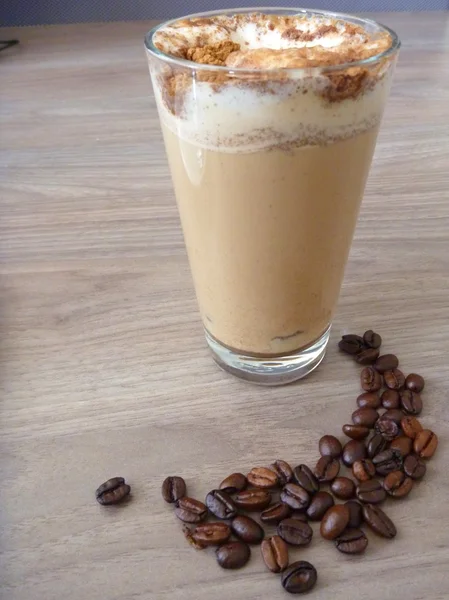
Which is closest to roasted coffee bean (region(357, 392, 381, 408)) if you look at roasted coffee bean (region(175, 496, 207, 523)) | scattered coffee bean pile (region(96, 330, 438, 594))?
scattered coffee bean pile (region(96, 330, 438, 594))

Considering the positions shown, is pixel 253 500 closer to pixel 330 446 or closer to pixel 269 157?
pixel 330 446

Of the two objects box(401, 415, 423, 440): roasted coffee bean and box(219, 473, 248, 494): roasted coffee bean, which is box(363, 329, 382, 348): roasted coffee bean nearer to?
box(401, 415, 423, 440): roasted coffee bean

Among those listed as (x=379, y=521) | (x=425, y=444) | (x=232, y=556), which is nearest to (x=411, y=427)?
(x=425, y=444)

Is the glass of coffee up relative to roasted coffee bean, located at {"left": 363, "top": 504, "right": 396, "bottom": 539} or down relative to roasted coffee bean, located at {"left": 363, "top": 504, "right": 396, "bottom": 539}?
up

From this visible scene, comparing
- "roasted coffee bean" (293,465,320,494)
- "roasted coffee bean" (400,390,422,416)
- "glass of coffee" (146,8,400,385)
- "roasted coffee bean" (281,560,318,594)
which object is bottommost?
"roasted coffee bean" (281,560,318,594)

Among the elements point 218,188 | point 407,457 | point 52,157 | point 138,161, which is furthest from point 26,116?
point 407,457

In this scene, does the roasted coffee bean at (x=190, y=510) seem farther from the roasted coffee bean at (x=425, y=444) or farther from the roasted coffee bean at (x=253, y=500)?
the roasted coffee bean at (x=425, y=444)

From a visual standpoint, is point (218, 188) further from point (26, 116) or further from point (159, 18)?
point (159, 18)
